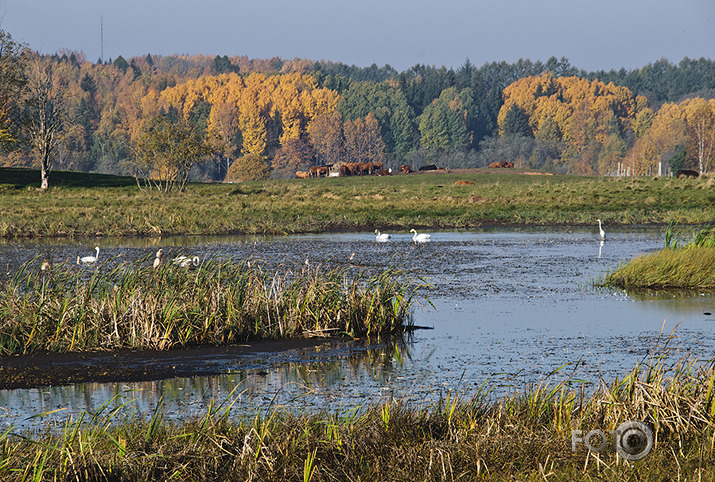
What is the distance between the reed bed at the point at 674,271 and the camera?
18.1m

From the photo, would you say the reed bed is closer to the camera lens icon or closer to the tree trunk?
the camera lens icon

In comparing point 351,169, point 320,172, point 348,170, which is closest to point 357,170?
point 351,169

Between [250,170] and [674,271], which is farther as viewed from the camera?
[250,170]

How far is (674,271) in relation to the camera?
18.3 m

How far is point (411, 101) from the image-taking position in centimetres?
18975

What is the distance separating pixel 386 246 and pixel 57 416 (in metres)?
21.7

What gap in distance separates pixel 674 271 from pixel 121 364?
1221 centimetres

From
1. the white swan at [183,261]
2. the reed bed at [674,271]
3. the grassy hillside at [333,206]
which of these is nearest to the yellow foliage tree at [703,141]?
the grassy hillside at [333,206]

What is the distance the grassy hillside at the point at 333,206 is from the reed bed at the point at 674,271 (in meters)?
20.6

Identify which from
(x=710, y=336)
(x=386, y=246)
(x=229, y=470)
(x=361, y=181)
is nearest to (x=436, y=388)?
(x=229, y=470)

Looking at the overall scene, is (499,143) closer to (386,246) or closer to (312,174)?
(312,174)

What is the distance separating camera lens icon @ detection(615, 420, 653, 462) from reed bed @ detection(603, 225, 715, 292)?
1164cm

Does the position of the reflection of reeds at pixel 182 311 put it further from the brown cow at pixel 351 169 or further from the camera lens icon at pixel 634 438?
the brown cow at pixel 351 169

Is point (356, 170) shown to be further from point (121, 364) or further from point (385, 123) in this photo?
point (385, 123)
